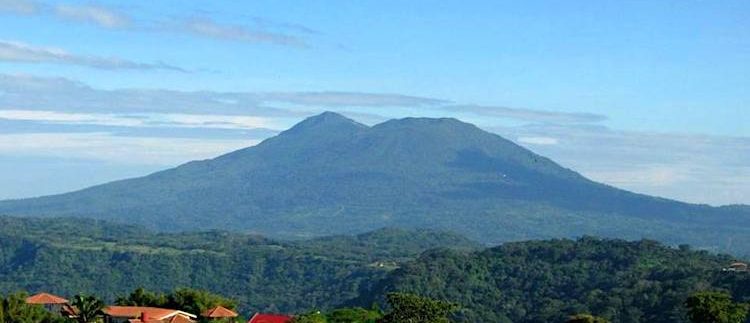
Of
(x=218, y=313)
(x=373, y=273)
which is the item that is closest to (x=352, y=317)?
(x=218, y=313)

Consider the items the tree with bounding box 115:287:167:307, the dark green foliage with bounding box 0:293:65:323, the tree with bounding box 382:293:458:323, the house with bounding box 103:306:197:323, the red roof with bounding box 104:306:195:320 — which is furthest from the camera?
Result: the tree with bounding box 115:287:167:307

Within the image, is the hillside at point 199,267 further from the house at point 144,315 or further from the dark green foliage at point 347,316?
the house at point 144,315

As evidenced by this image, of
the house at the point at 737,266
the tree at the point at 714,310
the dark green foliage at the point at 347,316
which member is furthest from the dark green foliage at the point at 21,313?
the house at the point at 737,266

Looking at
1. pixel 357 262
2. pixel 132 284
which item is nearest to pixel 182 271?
pixel 132 284

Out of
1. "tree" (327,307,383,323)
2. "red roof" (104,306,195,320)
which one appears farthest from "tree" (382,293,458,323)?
"red roof" (104,306,195,320)

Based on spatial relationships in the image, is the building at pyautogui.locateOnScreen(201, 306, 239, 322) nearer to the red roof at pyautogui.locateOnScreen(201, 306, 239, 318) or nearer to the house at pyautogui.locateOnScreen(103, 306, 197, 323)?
the red roof at pyautogui.locateOnScreen(201, 306, 239, 318)

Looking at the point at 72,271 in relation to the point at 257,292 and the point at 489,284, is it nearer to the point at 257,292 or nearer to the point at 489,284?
the point at 257,292
